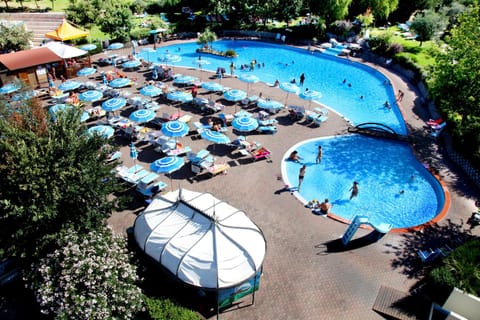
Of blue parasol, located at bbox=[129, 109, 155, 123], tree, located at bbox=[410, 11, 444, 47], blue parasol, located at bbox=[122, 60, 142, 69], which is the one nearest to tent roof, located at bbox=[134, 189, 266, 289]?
blue parasol, located at bbox=[129, 109, 155, 123]

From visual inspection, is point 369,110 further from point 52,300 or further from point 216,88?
point 52,300

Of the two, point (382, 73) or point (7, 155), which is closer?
point (7, 155)

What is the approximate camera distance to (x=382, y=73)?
3647 cm

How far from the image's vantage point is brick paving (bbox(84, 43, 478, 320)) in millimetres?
12742

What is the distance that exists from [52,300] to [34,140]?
5.41 metres

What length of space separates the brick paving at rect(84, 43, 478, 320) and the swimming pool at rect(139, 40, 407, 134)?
802cm

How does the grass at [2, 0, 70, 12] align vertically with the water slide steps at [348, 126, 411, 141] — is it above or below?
above

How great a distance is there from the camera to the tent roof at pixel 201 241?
11578 mm

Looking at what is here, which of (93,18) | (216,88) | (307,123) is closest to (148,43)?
(93,18)

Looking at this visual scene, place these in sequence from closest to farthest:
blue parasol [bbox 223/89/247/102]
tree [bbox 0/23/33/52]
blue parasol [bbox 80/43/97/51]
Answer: blue parasol [bbox 223/89/247/102]
tree [bbox 0/23/33/52]
blue parasol [bbox 80/43/97/51]

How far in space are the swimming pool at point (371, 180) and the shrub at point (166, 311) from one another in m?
9.59

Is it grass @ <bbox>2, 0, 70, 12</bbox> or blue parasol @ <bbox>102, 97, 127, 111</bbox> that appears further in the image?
grass @ <bbox>2, 0, 70, 12</bbox>

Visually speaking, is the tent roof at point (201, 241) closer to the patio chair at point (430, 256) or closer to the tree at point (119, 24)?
the patio chair at point (430, 256)

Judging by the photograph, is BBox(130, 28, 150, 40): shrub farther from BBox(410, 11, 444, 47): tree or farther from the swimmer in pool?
the swimmer in pool
